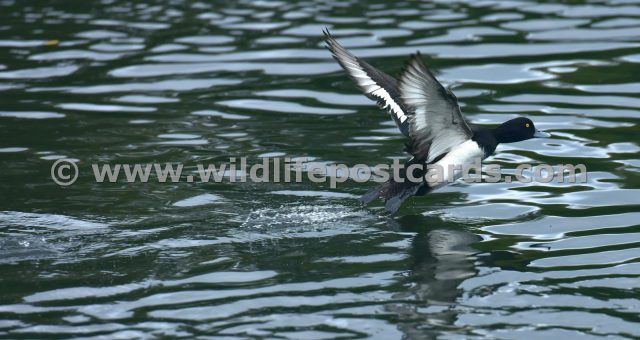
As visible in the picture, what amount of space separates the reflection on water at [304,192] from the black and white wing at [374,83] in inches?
26.5

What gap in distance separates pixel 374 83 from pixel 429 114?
4.46ft

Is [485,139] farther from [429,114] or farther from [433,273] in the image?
[433,273]

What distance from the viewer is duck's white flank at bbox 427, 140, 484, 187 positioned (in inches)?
314

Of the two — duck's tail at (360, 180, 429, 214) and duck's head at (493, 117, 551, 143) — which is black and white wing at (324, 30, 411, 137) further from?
duck's head at (493, 117, 551, 143)

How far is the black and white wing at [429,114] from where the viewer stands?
6969 mm

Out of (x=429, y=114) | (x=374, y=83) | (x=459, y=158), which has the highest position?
(x=374, y=83)

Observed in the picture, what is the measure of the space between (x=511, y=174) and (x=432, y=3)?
24.3 ft

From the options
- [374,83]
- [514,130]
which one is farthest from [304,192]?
[514,130]

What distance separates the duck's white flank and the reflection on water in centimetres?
36

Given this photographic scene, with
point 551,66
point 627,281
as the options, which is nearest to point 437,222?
point 627,281

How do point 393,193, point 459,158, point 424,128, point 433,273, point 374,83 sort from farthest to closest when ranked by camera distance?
1. point 374,83
2. point 393,193
3. point 459,158
4. point 424,128
5. point 433,273

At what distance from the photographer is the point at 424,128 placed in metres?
7.68

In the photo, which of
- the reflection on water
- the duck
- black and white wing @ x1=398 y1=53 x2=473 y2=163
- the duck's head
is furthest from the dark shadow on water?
the duck's head

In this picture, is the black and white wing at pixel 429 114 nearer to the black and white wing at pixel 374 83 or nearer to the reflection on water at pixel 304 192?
the reflection on water at pixel 304 192
